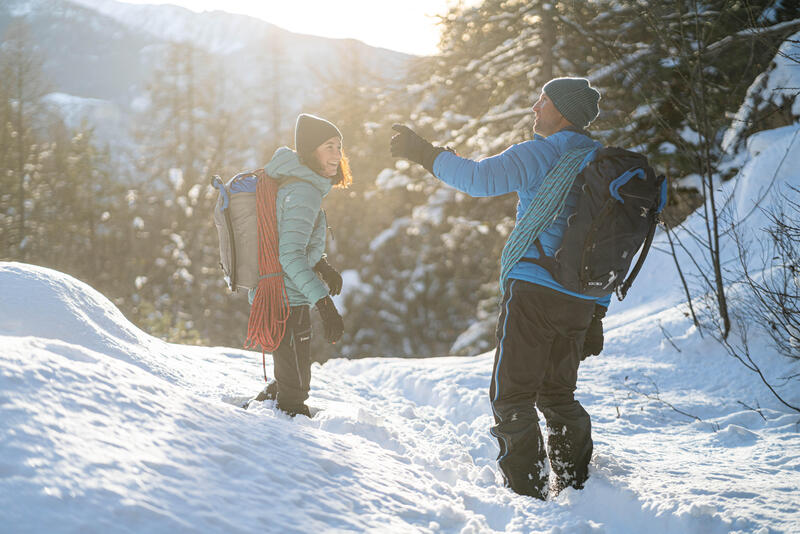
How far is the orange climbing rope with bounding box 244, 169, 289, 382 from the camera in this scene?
329 cm

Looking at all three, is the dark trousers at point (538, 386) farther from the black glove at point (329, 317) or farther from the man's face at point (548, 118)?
the black glove at point (329, 317)

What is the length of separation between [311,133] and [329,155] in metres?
0.18

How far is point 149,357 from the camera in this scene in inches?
158

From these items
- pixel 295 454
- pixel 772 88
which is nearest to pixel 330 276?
pixel 295 454

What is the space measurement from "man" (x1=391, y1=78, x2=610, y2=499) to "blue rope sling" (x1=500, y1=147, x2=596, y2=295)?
0.08 ft

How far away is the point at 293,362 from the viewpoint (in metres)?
3.44

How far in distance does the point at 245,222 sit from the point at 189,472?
1.90 meters

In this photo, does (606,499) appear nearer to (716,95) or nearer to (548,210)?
(548,210)

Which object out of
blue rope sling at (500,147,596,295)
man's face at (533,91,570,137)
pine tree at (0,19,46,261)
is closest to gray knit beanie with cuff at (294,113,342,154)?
man's face at (533,91,570,137)

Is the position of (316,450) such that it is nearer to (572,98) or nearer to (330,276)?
(330,276)

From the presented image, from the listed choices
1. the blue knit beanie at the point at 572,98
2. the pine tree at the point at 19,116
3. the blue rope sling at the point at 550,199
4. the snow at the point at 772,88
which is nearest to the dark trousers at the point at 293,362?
the blue rope sling at the point at 550,199

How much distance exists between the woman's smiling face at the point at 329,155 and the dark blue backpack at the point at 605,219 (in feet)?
5.22

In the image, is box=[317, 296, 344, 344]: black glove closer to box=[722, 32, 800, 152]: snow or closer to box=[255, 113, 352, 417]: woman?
box=[255, 113, 352, 417]: woman

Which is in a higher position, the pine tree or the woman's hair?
the pine tree
